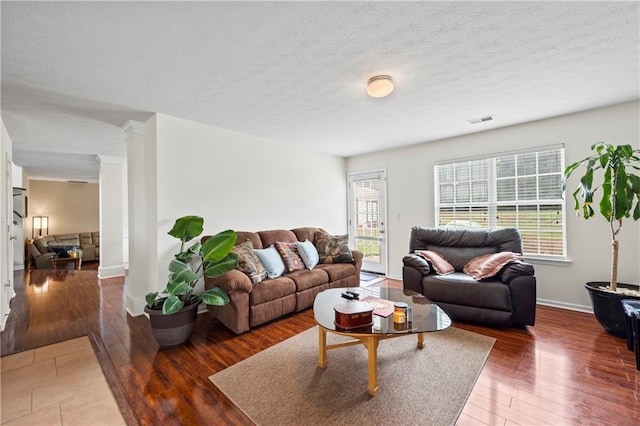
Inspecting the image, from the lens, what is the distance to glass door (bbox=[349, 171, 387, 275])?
539 centimetres

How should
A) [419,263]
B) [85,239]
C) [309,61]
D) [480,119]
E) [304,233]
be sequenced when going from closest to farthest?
[309,61]
[419,263]
[480,119]
[304,233]
[85,239]

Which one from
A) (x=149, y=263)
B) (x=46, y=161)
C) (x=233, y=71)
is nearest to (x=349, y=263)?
(x=149, y=263)

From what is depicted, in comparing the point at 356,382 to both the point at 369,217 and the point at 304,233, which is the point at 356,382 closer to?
the point at 304,233

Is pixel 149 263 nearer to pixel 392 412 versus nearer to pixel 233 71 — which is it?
pixel 233 71

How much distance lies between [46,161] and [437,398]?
8.04 meters

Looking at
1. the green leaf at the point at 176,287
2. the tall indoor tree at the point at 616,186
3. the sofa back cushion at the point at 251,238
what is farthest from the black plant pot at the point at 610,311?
the green leaf at the point at 176,287

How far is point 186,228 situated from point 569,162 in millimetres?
4768

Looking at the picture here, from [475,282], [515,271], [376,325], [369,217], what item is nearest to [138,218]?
[376,325]

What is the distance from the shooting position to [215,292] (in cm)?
267

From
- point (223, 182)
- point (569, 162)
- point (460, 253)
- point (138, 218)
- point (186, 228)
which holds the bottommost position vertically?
point (460, 253)

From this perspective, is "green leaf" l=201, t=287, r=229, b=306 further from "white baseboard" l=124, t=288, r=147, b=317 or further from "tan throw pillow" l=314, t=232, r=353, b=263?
"tan throw pillow" l=314, t=232, r=353, b=263

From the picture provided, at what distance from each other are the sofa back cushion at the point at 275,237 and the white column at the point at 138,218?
1.45 metres

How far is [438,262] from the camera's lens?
11.3 ft

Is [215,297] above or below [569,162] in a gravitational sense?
below
